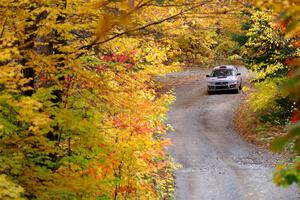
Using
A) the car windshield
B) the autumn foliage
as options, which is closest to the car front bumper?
the car windshield

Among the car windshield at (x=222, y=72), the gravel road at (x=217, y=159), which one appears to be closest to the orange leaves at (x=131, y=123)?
the gravel road at (x=217, y=159)

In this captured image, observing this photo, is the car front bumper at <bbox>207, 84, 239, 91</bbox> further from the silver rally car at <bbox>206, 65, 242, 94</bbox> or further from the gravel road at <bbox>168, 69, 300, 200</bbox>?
the gravel road at <bbox>168, 69, 300, 200</bbox>

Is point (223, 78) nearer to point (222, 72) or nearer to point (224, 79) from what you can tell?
point (224, 79)

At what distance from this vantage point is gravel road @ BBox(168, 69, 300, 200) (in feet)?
46.1

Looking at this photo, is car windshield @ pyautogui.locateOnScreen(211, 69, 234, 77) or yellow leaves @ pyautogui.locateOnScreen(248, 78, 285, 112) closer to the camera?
yellow leaves @ pyautogui.locateOnScreen(248, 78, 285, 112)

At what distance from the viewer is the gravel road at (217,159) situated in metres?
14.0

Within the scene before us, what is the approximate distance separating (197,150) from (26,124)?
41.8 ft

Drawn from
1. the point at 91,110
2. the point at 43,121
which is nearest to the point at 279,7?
the point at 43,121

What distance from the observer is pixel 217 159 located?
58.0 ft

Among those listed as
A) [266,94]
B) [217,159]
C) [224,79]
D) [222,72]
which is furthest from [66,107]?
[222,72]

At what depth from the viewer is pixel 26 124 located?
6762 mm

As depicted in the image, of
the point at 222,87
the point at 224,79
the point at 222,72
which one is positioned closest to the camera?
the point at 224,79

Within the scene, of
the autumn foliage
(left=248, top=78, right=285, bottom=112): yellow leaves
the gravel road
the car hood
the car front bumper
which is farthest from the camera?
the car front bumper

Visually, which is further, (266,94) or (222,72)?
(222,72)
